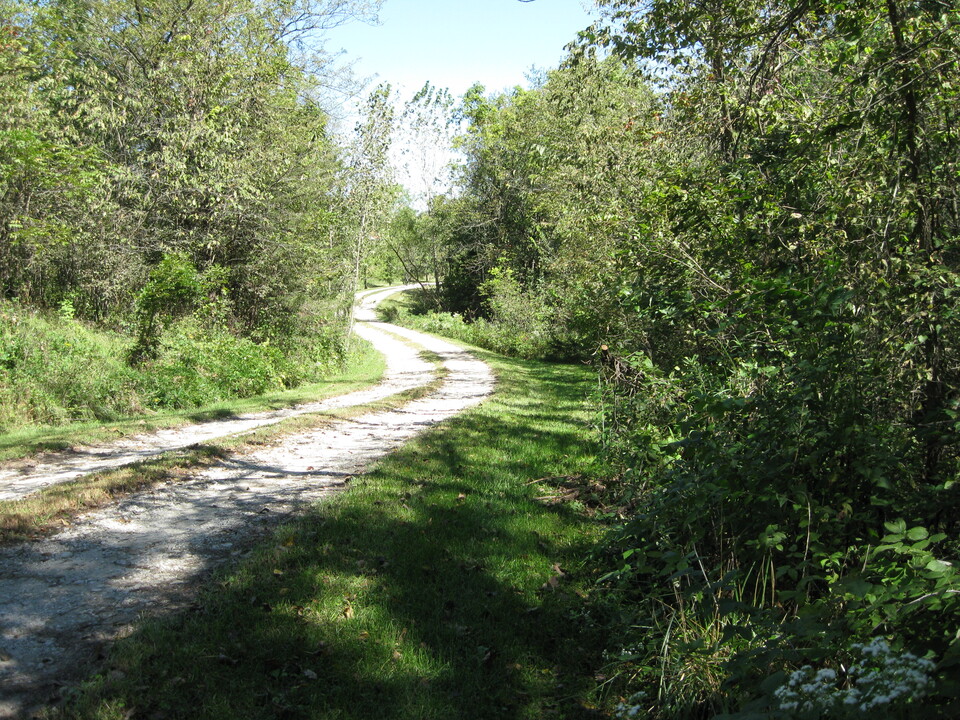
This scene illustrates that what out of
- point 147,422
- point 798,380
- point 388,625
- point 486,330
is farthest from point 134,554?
point 486,330

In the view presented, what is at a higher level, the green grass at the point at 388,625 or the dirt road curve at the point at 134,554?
the dirt road curve at the point at 134,554

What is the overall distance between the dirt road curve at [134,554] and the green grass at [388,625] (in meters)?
0.27

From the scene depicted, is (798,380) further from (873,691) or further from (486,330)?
(486,330)

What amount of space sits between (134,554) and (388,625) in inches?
88.7

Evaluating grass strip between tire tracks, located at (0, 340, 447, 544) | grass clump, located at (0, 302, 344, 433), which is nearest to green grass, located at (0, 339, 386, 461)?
grass clump, located at (0, 302, 344, 433)

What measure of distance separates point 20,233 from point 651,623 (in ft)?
52.9

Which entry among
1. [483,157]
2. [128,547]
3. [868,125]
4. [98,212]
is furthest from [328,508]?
[483,157]

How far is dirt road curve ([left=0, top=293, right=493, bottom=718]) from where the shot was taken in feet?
12.8

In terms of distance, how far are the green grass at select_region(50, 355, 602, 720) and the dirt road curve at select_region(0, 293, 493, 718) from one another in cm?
27

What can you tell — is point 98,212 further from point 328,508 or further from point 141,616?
point 141,616

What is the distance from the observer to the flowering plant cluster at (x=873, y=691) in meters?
2.24

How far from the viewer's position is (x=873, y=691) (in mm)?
2383

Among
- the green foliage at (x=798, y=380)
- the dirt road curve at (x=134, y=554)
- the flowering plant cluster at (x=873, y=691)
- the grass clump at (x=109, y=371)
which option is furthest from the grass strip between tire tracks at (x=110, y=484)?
the flowering plant cluster at (x=873, y=691)

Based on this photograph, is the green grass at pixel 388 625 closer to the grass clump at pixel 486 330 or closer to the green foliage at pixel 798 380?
the green foliage at pixel 798 380
